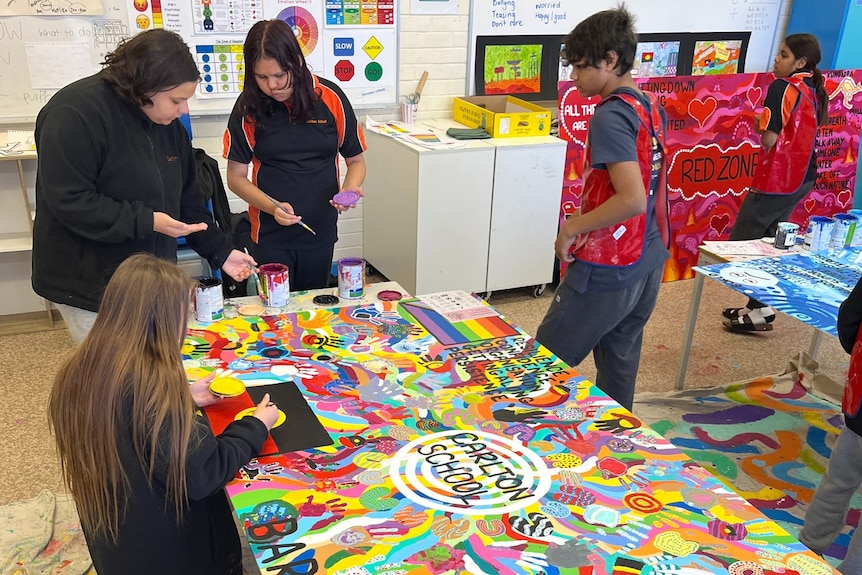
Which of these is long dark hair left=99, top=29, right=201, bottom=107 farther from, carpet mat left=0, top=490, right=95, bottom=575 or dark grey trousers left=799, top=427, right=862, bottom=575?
dark grey trousers left=799, top=427, right=862, bottom=575

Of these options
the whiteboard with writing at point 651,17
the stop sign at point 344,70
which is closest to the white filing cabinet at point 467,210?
the stop sign at point 344,70

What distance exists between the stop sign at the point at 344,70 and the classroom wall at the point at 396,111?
0.23 metres

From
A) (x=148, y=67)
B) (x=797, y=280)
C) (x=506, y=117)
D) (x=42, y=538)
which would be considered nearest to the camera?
(x=148, y=67)

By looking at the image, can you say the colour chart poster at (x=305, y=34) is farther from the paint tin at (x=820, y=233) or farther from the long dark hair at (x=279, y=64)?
the paint tin at (x=820, y=233)

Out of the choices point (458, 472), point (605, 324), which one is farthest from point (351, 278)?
point (458, 472)

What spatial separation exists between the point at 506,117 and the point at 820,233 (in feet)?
5.24

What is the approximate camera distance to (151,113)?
1893 mm

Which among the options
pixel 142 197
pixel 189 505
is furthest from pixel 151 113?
pixel 189 505

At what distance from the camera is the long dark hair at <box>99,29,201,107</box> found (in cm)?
180

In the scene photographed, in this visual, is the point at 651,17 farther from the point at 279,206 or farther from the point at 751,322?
the point at 279,206

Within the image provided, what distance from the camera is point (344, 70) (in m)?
3.88

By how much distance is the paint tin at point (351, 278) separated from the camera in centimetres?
224

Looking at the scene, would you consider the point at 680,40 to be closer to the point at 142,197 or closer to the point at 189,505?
the point at 142,197

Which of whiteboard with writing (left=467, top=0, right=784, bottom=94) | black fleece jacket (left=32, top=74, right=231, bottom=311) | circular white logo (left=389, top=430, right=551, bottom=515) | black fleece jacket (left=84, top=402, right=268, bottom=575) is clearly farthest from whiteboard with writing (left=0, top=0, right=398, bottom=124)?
circular white logo (left=389, top=430, right=551, bottom=515)
